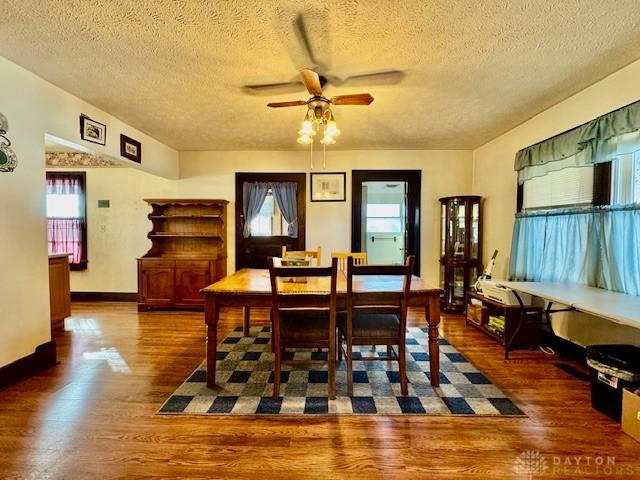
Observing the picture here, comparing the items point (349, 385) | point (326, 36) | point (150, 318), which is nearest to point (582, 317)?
point (349, 385)

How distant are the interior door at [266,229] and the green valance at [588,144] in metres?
2.90

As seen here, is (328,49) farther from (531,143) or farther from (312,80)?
(531,143)

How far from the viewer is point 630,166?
2.37m

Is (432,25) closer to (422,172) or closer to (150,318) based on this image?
(422,172)

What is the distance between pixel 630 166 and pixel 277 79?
8.93ft

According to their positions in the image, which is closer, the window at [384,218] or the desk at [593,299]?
the desk at [593,299]

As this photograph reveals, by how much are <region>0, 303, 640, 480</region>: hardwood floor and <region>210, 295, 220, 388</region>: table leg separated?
0.98 feet

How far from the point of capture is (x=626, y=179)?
2398mm

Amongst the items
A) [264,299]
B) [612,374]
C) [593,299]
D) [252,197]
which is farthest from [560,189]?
[252,197]

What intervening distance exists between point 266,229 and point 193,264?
1164mm

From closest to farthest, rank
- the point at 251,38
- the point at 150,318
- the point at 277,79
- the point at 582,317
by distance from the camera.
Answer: the point at 251,38 < the point at 277,79 < the point at 582,317 < the point at 150,318

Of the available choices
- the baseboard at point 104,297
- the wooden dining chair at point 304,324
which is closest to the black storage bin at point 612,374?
the wooden dining chair at point 304,324

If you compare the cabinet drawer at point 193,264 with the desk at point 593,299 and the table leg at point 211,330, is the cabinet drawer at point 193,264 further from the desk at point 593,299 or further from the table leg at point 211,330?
the desk at point 593,299

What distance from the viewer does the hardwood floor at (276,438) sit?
1.54 meters
